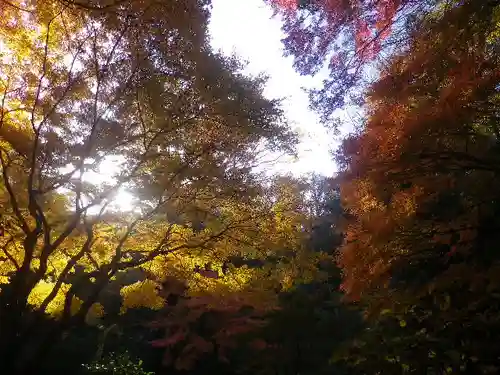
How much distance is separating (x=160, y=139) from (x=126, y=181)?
41.2 inches

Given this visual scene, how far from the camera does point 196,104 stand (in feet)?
22.0

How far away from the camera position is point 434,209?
12.7ft

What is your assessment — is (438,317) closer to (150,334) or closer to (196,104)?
(196,104)

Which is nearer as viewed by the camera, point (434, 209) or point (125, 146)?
point (434, 209)

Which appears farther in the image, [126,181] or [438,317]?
[126,181]

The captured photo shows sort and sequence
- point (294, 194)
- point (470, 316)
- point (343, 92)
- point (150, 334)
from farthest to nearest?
point (150, 334), point (294, 194), point (343, 92), point (470, 316)

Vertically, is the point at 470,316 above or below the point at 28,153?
below

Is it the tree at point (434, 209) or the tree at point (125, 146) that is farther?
the tree at point (125, 146)

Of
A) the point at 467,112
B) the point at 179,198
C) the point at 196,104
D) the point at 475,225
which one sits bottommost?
the point at 475,225

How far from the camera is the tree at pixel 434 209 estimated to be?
2.90 meters

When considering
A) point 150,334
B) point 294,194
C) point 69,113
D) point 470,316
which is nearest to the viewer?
point 470,316

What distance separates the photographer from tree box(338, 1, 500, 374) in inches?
114

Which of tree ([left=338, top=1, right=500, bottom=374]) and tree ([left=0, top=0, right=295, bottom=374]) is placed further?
tree ([left=0, top=0, right=295, bottom=374])

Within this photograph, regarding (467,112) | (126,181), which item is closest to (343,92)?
(467,112)
